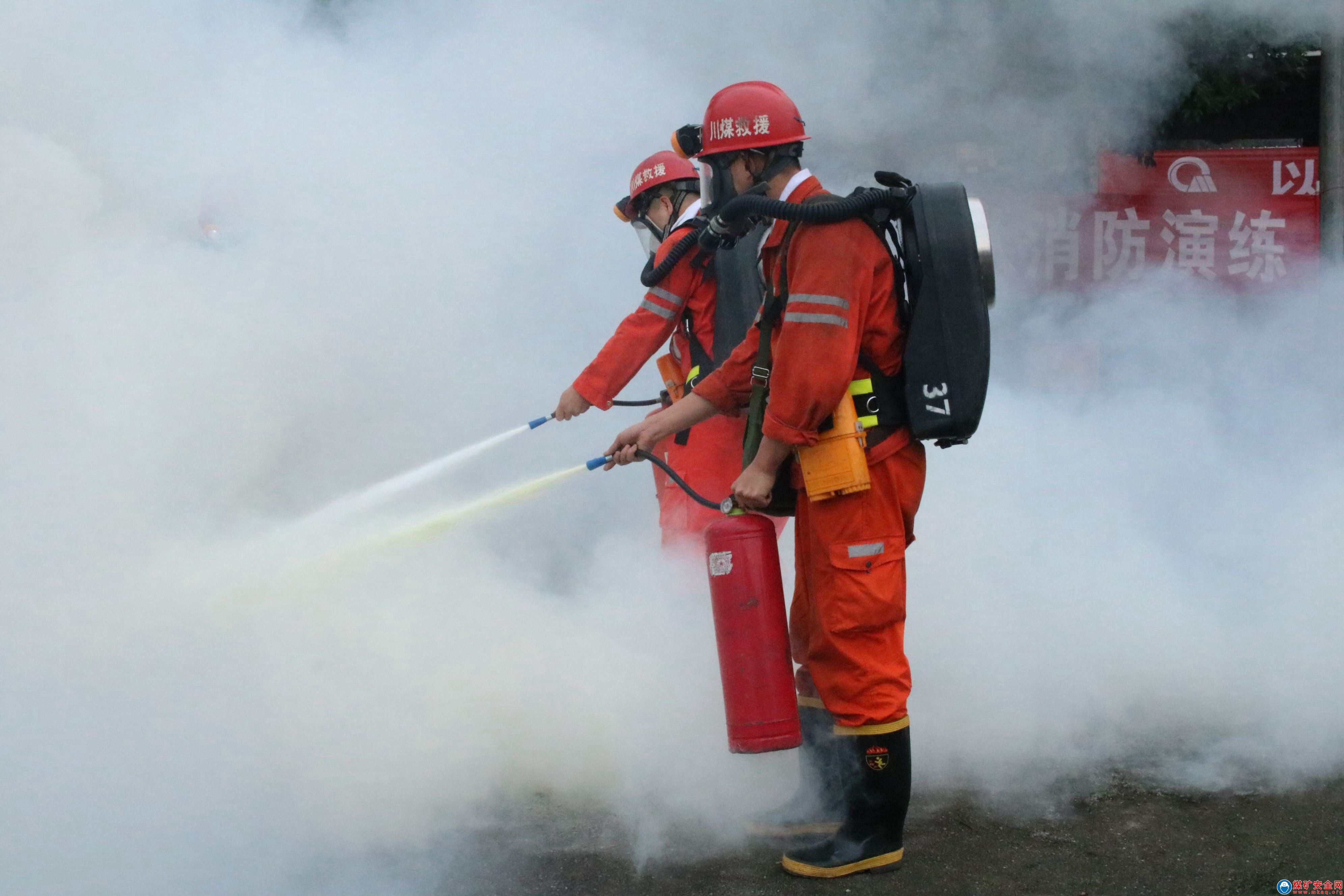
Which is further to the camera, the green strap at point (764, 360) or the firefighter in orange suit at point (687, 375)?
the firefighter in orange suit at point (687, 375)

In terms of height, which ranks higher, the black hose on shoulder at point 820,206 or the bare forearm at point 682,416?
the black hose on shoulder at point 820,206

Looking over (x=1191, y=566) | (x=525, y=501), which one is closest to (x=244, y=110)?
(x=525, y=501)

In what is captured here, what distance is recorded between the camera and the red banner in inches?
296

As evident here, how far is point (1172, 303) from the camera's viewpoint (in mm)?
6992

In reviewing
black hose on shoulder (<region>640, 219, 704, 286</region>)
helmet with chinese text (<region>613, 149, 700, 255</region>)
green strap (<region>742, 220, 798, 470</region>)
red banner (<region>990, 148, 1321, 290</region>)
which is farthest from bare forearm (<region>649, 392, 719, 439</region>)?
red banner (<region>990, 148, 1321, 290</region>)

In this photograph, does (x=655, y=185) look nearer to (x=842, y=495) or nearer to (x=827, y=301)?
(x=827, y=301)

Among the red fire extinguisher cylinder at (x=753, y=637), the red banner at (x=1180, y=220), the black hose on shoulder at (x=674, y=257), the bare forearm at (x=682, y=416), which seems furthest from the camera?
the red banner at (x=1180, y=220)

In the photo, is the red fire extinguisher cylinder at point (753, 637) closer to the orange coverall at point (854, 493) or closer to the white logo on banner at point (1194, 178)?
the orange coverall at point (854, 493)

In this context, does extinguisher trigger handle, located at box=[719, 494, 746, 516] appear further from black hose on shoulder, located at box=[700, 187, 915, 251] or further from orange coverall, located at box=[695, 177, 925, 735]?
black hose on shoulder, located at box=[700, 187, 915, 251]

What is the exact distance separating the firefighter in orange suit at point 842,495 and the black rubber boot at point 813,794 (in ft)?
0.07

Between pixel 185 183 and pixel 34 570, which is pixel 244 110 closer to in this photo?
pixel 185 183

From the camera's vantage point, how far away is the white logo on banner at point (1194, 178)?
24.9 feet

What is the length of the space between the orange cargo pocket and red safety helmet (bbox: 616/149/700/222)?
163cm

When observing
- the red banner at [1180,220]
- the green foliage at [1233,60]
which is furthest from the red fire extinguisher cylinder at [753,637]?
the red banner at [1180,220]
